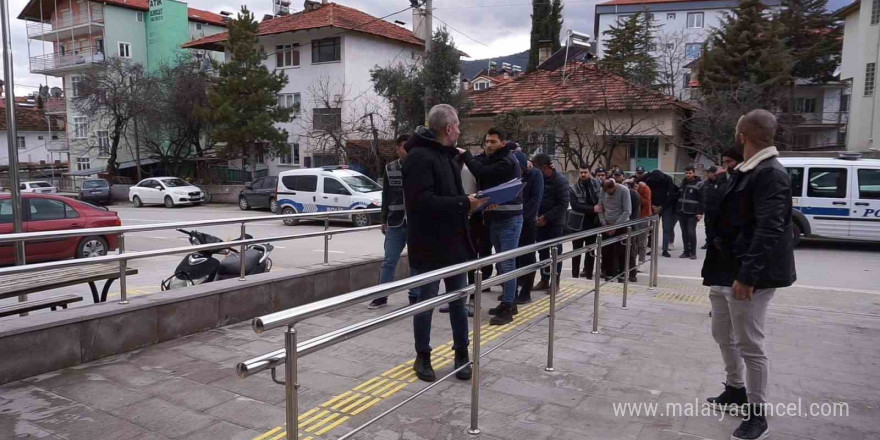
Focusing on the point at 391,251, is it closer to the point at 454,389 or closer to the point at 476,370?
the point at 454,389

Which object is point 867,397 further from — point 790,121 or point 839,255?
point 790,121

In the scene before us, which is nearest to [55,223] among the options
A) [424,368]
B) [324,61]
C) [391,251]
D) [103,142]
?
[391,251]

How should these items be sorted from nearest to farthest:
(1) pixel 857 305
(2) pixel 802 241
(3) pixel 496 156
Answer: (3) pixel 496 156 < (1) pixel 857 305 < (2) pixel 802 241

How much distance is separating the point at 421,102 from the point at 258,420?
809 inches

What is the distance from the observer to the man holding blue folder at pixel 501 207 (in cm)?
539

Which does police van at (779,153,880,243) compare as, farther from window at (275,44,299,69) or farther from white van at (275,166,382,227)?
window at (275,44,299,69)

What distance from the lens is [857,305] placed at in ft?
24.4

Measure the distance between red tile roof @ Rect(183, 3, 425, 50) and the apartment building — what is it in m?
9.80

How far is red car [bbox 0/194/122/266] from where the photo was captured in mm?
10406

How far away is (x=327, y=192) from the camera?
1870cm

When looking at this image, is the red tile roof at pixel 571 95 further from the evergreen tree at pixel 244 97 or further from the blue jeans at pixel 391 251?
the blue jeans at pixel 391 251

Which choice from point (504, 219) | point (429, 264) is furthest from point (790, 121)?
point (429, 264)

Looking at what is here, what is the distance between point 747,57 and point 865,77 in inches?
199

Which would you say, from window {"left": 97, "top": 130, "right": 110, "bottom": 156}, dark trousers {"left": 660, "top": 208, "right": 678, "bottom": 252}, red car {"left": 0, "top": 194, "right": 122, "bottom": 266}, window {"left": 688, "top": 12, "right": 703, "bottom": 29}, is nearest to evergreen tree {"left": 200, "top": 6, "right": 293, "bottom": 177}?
window {"left": 97, "top": 130, "right": 110, "bottom": 156}
